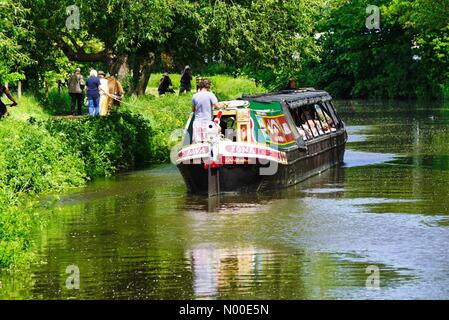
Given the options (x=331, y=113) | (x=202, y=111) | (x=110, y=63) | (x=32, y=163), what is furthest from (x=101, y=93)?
(x=32, y=163)

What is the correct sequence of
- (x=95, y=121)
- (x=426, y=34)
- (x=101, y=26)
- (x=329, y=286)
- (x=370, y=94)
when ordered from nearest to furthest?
(x=329, y=286) < (x=95, y=121) < (x=101, y=26) < (x=426, y=34) < (x=370, y=94)

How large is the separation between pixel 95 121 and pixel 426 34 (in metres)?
46.3

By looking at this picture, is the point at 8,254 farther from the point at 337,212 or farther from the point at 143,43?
the point at 143,43

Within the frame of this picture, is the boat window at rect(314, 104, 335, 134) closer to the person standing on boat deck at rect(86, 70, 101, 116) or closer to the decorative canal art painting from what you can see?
the decorative canal art painting

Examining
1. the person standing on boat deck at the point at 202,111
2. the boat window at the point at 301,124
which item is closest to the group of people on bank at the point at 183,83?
the boat window at the point at 301,124

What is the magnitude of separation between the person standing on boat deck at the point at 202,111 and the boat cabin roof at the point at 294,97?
1.86m

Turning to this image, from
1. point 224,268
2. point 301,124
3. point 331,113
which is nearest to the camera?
point 224,268

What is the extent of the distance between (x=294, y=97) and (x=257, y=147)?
500 cm

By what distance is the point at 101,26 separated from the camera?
34219 millimetres

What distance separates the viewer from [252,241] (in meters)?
18.1

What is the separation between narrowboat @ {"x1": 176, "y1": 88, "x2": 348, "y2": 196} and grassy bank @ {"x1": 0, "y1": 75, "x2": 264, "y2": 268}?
9.57 ft

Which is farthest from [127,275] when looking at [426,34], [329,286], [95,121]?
[426,34]

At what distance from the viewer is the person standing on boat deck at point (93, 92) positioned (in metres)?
35.6

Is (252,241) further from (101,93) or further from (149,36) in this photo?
(101,93)
